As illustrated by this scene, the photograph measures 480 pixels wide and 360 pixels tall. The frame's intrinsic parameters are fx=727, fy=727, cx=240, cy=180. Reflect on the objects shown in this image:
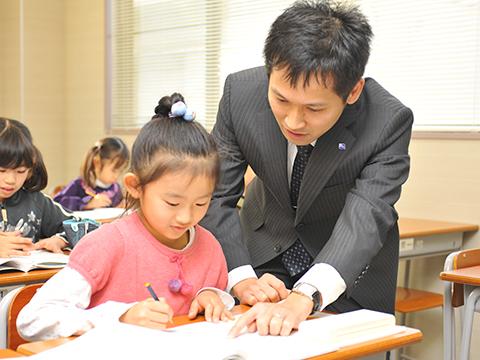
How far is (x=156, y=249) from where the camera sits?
1.48m

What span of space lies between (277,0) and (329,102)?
9.57 feet

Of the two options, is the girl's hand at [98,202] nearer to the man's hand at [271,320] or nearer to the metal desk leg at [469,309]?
the metal desk leg at [469,309]

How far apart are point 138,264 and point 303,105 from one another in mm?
458

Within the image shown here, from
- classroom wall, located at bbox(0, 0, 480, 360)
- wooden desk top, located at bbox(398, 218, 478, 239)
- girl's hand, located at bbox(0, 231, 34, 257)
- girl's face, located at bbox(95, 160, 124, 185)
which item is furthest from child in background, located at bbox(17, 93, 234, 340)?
classroom wall, located at bbox(0, 0, 480, 360)

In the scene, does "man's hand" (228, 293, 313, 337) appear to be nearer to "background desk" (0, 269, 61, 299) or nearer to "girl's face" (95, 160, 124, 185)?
"background desk" (0, 269, 61, 299)

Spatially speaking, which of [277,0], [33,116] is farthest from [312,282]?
[33,116]

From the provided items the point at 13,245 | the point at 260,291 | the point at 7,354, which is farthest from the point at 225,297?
the point at 13,245

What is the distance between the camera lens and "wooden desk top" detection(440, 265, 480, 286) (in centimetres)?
225

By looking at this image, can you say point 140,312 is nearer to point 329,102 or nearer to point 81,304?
point 81,304

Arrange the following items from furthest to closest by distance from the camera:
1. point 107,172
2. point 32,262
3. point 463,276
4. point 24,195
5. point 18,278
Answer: point 107,172, point 24,195, point 463,276, point 32,262, point 18,278

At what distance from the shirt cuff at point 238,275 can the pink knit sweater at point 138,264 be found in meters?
0.02

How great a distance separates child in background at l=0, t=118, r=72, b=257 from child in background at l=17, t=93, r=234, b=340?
1.03 m

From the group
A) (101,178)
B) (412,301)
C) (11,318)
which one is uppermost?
(11,318)

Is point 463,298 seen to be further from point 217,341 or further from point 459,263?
point 217,341
